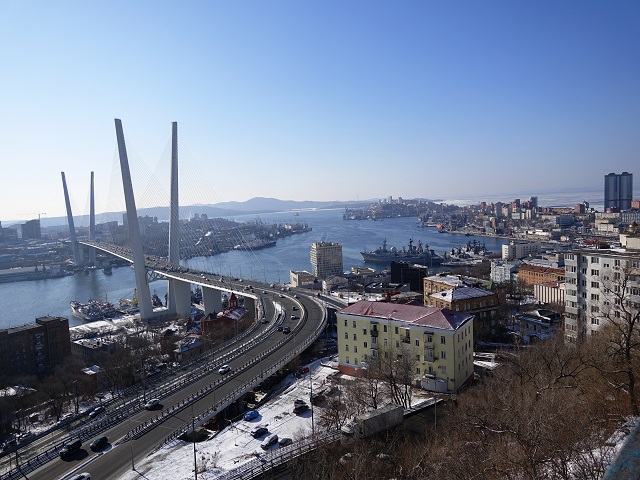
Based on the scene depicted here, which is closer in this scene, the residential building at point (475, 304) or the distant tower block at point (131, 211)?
the residential building at point (475, 304)

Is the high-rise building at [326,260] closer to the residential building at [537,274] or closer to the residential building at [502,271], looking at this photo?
the residential building at [502,271]

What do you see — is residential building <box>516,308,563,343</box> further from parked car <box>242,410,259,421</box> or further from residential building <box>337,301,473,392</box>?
parked car <box>242,410,259,421</box>

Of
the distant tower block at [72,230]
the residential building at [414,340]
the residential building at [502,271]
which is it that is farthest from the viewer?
the distant tower block at [72,230]

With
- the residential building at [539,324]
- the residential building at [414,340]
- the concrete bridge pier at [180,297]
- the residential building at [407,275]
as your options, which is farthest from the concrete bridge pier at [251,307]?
the residential building at [539,324]

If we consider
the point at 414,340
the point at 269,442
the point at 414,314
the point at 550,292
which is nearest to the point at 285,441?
the point at 269,442

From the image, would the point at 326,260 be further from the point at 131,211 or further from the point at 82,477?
the point at 82,477

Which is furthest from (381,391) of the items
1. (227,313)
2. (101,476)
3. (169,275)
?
(169,275)
